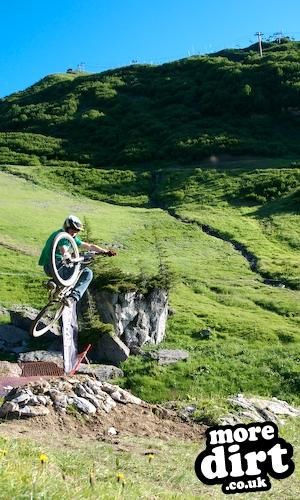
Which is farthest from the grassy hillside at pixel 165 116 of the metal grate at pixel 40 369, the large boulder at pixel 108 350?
the metal grate at pixel 40 369

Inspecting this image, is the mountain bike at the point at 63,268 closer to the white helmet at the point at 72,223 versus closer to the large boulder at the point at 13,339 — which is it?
the white helmet at the point at 72,223

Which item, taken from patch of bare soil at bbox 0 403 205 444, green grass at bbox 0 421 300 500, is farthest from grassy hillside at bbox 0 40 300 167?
green grass at bbox 0 421 300 500

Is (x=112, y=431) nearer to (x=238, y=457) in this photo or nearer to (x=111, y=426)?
(x=111, y=426)

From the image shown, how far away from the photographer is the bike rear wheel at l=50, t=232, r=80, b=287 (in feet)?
46.7

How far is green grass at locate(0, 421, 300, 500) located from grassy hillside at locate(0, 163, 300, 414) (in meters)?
4.26

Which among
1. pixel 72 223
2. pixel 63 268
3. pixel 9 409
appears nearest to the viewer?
pixel 72 223

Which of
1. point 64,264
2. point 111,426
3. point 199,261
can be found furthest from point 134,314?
point 199,261

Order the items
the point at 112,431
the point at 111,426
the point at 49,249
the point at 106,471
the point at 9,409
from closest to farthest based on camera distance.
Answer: the point at 106,471, the point at 49,249, the point at 9,409, the point at 112,431, the point at 111,426

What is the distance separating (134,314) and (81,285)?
1361 centimetres

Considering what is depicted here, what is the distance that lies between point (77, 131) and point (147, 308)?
103241 mm

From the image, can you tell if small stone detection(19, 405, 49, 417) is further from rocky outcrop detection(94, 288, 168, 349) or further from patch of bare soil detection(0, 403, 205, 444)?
rocky outcrop detection(94, 288, 168, 349)

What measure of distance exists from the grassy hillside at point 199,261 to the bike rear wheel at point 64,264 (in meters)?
5.84

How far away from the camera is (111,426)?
15.7 meters

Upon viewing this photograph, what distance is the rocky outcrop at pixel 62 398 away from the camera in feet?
49.2
